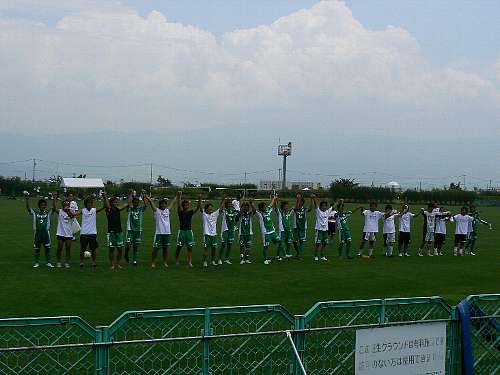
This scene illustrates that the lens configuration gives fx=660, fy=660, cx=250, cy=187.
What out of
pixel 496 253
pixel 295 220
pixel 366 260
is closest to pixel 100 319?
pixel 295 220

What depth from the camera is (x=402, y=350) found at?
20.0 feet

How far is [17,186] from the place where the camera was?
76.4 m

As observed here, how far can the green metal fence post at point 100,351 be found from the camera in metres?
5.38

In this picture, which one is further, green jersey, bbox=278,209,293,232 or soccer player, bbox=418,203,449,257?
soccer player, bbox=418,203,449,257

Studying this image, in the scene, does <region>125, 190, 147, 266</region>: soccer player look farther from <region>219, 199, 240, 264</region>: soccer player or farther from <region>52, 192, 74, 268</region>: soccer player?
<region>219, 199, 240, 264</region>: soccer player

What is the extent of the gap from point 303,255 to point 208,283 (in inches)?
242

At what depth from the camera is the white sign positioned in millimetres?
5941

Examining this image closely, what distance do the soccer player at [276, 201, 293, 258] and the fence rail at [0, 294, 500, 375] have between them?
10.8 metres

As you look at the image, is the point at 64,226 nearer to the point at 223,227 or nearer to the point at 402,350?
the point at 223,227

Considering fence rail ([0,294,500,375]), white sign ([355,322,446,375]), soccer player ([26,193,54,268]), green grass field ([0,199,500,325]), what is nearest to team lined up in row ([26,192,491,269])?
soccer player ([26,193,54,268])

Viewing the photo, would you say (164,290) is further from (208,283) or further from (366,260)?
(366,260)

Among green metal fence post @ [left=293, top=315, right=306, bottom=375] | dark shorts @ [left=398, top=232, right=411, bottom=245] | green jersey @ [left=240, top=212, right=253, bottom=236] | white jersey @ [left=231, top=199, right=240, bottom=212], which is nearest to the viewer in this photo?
green metal fence post @ [left=293, top=315, right=306, bottom=375]

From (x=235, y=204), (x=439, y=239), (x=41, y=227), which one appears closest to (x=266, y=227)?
(x=235, y=204)

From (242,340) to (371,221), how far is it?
1329 cm
